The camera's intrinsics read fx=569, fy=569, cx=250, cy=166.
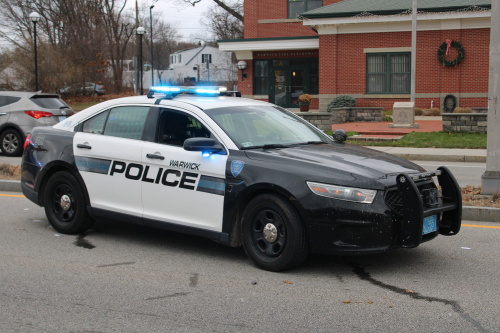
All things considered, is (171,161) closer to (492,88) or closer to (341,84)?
(492,88)

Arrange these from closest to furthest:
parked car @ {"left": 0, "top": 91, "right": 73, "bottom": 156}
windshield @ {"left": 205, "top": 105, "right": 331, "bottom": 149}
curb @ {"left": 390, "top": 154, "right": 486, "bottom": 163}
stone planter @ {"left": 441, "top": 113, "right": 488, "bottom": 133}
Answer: windshield @ {"left": 205, "top": 105, "right": 331, "bottom": 149}
curb @ {"left": 390, "top": 154, "right": 486, "bottom": 163}
parked car @ {"left": 0, "top": 91, "right": 73, "bottom": 156}
stone planter @ {"left": 441, "top": 113, "right": 488, "bottom": 133}

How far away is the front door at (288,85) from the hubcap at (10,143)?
1867cm

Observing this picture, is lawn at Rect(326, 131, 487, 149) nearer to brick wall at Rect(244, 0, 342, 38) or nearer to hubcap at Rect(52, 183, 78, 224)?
hubcap at Rect(52, 183, 78, 224)

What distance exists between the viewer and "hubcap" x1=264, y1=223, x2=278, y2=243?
5.19 metres

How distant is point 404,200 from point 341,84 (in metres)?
24.0

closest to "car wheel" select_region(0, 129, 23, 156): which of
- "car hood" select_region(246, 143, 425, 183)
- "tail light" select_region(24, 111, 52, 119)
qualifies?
"tail light" select_region(24, 111, 52, 119)

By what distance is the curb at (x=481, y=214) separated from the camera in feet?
23.7

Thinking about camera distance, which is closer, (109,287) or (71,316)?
(71,316)

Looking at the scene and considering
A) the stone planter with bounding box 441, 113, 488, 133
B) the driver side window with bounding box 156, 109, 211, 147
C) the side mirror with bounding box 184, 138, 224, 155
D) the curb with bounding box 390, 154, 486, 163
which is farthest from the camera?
the stone planter with bounding box 441, 113, 488, 133

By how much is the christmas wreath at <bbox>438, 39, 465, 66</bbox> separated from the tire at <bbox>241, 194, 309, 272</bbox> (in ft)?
76.4

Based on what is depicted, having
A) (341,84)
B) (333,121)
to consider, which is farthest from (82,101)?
(333,121)

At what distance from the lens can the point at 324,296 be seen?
15.3 ft

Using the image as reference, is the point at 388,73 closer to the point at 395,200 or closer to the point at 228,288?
the point at 395,200

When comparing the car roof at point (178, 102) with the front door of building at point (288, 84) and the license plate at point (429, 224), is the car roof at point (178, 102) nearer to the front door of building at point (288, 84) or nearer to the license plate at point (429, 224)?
the license plate at point (429, 224)
